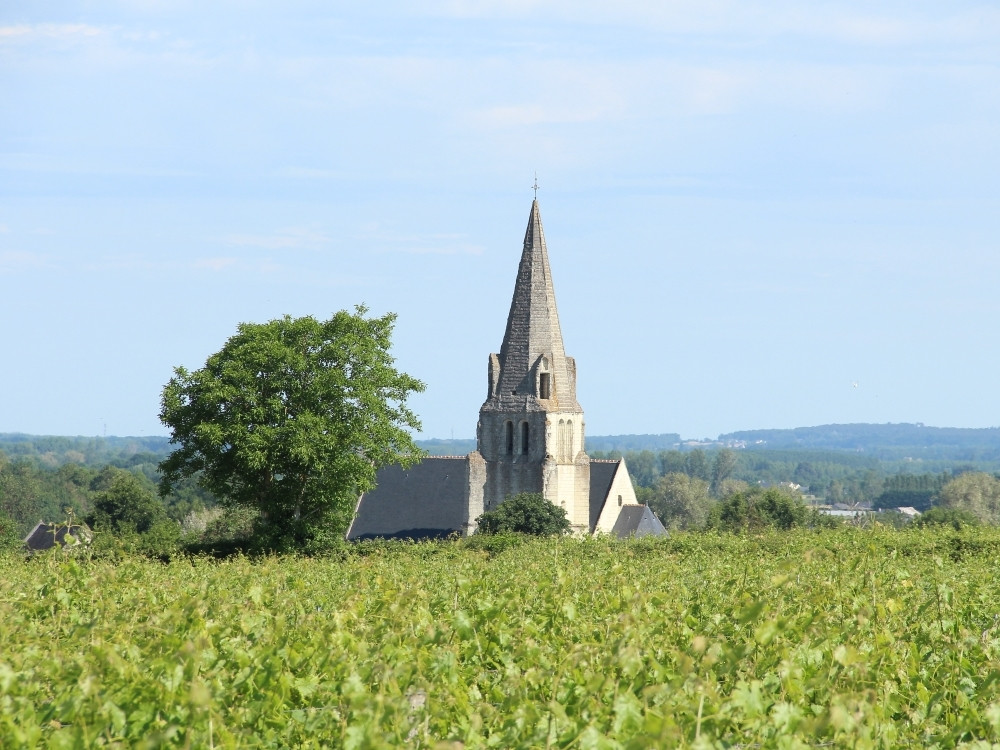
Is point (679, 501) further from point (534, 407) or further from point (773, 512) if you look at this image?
point (534, 407)

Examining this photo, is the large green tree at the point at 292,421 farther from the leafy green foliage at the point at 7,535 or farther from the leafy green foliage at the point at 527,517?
the leafy green foliage at the point at 7,535

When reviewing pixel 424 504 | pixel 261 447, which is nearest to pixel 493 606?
pixel 261 447

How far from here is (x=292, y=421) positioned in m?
31.4

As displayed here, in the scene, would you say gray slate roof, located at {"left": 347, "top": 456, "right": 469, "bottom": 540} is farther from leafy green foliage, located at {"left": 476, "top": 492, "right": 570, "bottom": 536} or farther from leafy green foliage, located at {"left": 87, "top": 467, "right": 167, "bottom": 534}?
leafy green foliage, located at {"left": 87, "top": 467, "right": 167, "bottom": 534}

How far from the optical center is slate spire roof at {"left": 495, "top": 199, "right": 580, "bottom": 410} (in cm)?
6456

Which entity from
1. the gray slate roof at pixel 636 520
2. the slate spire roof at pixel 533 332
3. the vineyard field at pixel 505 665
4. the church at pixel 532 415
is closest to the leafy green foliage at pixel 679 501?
the gray slate roof at pixel 636 520

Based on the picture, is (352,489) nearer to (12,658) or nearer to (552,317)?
(12,658)

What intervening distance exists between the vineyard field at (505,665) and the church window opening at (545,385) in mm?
52133

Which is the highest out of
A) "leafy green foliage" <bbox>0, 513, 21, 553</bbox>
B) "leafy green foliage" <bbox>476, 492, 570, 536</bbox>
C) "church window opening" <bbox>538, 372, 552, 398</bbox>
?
"church window opening" <bbox>538, 372, 552, 398</bbox>

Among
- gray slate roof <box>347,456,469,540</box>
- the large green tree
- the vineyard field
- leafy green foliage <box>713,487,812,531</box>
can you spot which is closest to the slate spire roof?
gray slate roof <box>347,456,469,540</box>

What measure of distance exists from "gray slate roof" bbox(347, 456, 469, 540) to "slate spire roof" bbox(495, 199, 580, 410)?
7.52 metres

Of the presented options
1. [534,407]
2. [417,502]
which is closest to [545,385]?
[534,407]

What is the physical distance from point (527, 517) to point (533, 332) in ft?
33.4

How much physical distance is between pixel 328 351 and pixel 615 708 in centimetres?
2766
